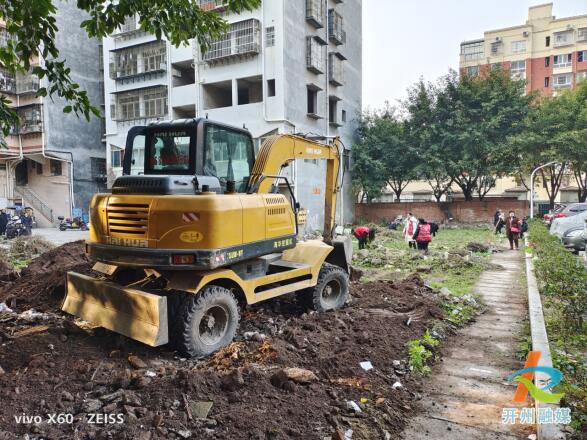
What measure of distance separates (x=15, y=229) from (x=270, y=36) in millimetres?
15440

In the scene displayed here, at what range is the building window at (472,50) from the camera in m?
50.8

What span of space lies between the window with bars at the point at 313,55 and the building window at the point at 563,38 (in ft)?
113

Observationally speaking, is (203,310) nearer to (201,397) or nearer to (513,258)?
(201,397)

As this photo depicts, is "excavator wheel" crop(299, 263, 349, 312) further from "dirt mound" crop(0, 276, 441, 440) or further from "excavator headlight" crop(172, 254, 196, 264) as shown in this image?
"excavator headlight" crop(172, 254, 196, 264)

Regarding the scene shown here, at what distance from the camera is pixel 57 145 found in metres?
29.3

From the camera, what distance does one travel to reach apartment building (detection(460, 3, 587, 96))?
149 ft

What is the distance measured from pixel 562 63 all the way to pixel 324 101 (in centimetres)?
3422

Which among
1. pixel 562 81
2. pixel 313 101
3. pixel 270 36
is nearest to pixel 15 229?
pixel 270 36

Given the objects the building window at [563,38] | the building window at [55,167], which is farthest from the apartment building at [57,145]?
the building window at [563,38]

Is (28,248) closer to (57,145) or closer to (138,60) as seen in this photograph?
(138,60)

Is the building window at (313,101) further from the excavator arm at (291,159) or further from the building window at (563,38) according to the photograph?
the building window at (563,38)

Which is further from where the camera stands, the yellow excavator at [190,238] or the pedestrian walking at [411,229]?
the pedestrian walking at [411,229]

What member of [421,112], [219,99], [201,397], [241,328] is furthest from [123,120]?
[201,397]

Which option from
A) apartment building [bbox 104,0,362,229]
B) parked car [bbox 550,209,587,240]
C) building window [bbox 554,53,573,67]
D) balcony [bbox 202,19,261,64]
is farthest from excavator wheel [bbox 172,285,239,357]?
building window [bbox 554,53,573,67]
